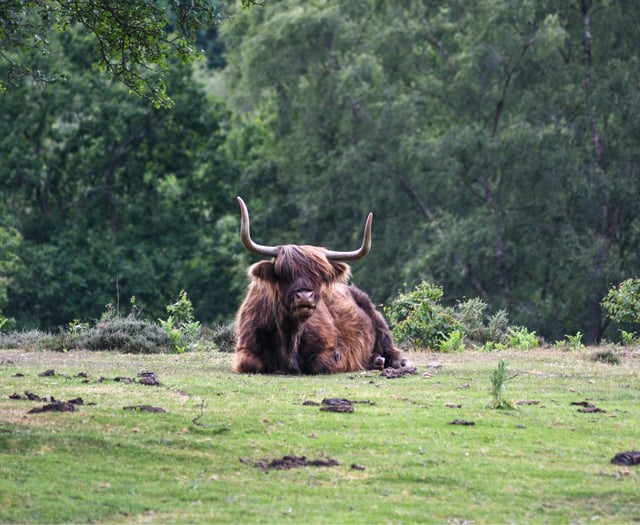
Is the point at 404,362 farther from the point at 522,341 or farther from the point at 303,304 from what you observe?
the point at 522,341

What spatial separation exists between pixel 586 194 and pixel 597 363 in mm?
21119

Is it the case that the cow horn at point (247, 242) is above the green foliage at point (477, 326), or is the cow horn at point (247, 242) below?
above

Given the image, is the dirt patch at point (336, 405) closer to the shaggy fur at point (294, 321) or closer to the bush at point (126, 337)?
the shaggy fur at point (294, 321)

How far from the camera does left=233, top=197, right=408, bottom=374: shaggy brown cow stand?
39.5ft

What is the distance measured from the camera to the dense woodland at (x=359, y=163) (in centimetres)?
3478

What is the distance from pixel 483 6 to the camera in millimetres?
37500

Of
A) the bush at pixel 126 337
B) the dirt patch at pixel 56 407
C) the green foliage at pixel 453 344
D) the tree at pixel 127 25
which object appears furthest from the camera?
the green foliage at pixel 453 344

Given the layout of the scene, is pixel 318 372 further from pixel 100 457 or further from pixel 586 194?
pixel 586 194

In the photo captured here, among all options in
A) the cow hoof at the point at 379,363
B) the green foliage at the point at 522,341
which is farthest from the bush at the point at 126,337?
the green foliage at the point at 522,341

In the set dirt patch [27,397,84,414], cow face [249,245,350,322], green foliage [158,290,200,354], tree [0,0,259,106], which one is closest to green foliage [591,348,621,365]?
cow face [249,245,350,322]

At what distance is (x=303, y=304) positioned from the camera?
1163cm

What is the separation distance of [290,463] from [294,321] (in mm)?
4469

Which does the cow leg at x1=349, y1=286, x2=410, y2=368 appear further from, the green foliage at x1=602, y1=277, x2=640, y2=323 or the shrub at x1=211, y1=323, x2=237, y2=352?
the green foliage at x1=602, y1=277, x2=640, y2=323

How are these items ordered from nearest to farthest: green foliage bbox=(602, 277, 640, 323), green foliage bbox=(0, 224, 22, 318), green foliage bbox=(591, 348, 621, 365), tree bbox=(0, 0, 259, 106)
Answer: tree bbox=(0, 0, 259, 106) → green foliage bbox=(591, 348, 621, 365) → green foliage bbox=(602, 277, 640, 323) → green foliage bbox=(0, 224, 22, 318)
